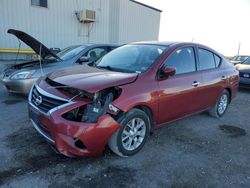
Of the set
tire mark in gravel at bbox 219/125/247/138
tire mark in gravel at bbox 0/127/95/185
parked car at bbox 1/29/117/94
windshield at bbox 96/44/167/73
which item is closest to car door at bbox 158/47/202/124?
windshield at bbox 96/44/167/73

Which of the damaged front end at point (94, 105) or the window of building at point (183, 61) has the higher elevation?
the window of building at point (183, 61)

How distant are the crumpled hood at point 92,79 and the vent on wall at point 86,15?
10.5 meters

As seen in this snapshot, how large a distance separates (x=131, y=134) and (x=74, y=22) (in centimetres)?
1173

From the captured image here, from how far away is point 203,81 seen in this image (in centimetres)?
430

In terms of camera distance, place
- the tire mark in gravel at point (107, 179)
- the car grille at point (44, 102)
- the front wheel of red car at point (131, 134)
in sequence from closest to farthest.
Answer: the tire mark in gravel at point (107, 179)
the car grille at point (44, 102)
the front wheel of red car at point (131, 134)

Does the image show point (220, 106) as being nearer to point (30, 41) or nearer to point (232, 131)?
point (232, 131)

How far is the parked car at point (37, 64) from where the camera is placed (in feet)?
17.7

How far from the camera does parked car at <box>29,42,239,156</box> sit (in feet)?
9.13

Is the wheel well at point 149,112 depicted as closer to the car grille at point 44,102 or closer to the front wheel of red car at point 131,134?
the front wheel of red car at point 131,134

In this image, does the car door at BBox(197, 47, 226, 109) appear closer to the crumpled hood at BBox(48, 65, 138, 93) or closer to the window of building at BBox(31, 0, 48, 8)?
the crumpled hood at BBox(48, 65, 138, 93)

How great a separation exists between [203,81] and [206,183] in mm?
2038

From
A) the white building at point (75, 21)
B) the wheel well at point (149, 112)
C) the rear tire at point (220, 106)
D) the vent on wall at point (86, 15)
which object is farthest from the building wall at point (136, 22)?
the wheel well at point (149, 112)

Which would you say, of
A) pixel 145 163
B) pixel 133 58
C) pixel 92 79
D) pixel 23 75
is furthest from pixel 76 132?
pixel 23 75

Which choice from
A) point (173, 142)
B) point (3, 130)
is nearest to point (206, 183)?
point (173, 142)
